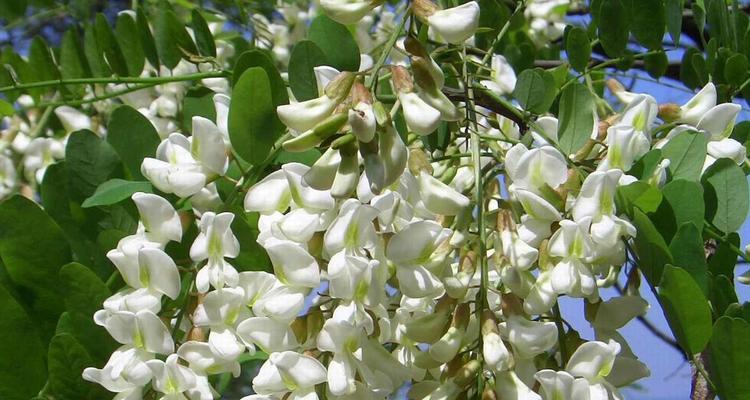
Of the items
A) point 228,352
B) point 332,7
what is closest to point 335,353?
point 228,352

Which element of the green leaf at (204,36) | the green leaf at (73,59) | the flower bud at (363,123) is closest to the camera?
the flower bud at (363,123)

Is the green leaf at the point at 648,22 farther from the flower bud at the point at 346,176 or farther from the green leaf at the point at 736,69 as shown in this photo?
the flower bud at the point at 346,176

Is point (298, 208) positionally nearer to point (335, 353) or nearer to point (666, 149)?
point (335, 353)

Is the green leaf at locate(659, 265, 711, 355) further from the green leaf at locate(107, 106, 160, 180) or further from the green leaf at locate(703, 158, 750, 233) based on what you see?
the green leaf at locate(107, 106, 160, 180)

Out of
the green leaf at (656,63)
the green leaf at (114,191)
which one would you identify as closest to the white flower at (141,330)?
the green leaf at (114,191)

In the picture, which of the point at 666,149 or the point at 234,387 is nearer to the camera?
the point at 666,149
